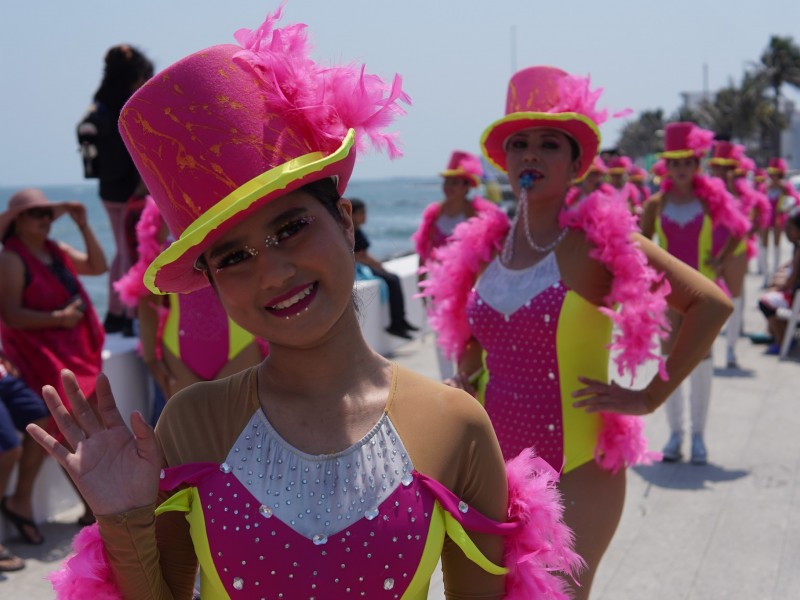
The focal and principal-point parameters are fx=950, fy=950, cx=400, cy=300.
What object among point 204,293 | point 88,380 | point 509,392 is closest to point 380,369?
point 509,392

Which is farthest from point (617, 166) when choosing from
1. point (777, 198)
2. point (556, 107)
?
point (556, 107)

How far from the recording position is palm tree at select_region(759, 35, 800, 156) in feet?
226

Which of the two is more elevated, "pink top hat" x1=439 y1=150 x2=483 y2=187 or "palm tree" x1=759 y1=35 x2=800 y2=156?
"pink top hat" x1=439 y1=150 x2=483 y2=187

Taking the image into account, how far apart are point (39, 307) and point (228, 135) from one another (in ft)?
13.6

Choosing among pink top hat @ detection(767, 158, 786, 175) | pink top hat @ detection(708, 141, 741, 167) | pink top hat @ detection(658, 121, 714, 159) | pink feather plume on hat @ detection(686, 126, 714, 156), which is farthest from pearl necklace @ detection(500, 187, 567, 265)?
pink top hat @ detection(767, 158, 786, 175)

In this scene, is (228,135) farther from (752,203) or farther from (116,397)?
(752,203)

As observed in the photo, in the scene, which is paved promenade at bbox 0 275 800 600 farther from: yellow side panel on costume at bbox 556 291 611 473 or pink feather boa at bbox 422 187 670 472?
yellow side panel on costume at bbox 556 291 611 473

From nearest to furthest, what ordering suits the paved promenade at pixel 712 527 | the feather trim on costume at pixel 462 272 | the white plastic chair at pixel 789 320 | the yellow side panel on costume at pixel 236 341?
the feather trim on costume at pixel 462 272 < the paved promenade at pixel 712 527 < the yellow side panel on costume at pixel 236 341 < the white plastic chair at pixel 789 320

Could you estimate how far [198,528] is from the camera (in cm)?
168

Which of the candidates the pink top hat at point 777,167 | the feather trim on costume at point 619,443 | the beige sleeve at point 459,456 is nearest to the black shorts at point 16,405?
the feather trim on costume at point 619,443

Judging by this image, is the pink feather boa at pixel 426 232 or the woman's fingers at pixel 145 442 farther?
the pink feather boa at pixel 426 232

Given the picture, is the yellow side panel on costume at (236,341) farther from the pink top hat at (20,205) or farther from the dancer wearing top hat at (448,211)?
the dancer wearing top hat at (448,211)

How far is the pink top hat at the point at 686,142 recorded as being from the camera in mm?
7809

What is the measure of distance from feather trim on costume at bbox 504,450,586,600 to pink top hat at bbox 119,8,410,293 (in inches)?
27.5
